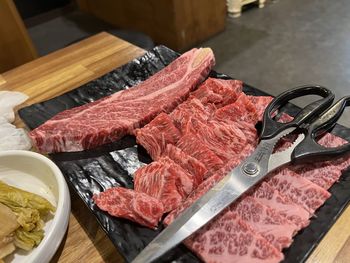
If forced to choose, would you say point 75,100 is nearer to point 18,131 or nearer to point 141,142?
point 18,131

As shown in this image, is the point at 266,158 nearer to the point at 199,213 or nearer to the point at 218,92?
the point at 199,213

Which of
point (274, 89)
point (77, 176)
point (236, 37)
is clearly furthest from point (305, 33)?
point (77, 176)

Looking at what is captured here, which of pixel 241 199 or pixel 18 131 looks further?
pixel 18 131

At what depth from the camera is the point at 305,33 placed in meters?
2.95

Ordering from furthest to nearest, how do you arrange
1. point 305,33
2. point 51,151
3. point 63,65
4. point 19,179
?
point 305,33, point 63,65, point 51,151, point 19,179

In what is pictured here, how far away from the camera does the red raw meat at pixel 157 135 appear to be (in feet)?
3.01

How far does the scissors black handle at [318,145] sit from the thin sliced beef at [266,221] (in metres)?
0.15

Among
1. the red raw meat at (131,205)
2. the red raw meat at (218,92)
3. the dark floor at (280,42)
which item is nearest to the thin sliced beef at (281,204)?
the red raw meat at (131,205)

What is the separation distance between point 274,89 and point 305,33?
980 mm

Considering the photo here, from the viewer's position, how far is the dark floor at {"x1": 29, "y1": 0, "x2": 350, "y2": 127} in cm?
244

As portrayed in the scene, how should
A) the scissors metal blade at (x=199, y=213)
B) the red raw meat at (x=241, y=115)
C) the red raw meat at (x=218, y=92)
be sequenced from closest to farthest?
the scissors metal blade at (x=199, y=213) < the red raw meat at (x=241, y=115) < the red raw meat at (x=218, y=92)

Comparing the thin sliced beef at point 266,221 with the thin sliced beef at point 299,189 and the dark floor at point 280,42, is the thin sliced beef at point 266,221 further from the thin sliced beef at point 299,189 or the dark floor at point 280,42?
the dark floor at point 280,42

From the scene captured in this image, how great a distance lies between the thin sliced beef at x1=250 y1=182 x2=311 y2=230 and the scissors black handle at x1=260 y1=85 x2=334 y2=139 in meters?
0.15

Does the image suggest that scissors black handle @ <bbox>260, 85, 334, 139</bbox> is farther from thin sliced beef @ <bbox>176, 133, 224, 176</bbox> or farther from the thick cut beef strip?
the thick cut beef strip
